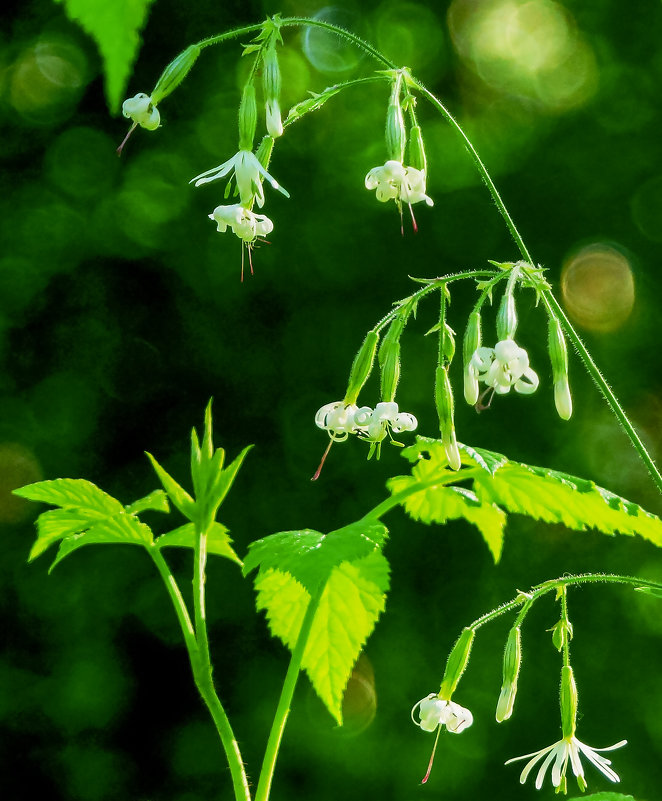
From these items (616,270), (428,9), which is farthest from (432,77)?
(616,270)

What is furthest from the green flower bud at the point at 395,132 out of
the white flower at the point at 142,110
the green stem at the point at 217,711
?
the green stem at the point at 217,711

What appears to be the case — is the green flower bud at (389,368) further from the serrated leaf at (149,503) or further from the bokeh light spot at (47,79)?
the bokeh light spot at (47,79)

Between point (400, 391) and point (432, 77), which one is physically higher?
point (432, 77)

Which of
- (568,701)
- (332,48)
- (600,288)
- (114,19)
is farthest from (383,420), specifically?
(332,48)

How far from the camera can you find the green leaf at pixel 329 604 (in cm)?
89

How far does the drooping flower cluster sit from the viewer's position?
0.94 m

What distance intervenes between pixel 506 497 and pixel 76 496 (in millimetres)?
419

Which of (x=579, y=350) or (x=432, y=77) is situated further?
(x=432, y=77)

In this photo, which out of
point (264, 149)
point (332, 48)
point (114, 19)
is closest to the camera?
point (114, 19)

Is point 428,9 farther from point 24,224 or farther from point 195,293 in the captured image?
point 24,224

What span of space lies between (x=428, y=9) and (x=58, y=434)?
69.6 inches

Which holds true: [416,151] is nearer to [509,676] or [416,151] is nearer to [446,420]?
[446,420]

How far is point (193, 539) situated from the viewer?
973mm

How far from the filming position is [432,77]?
10.1 feet
